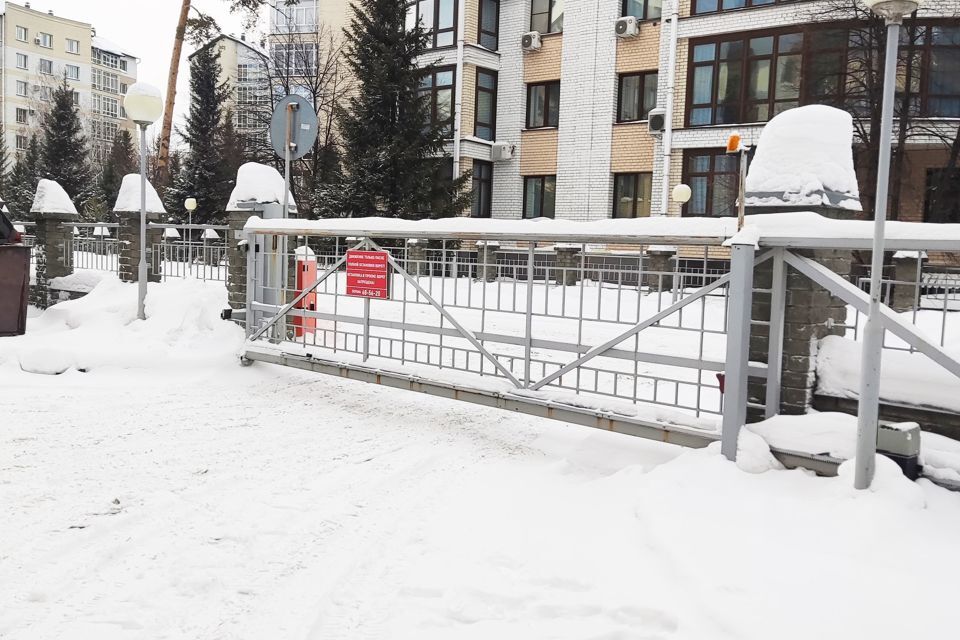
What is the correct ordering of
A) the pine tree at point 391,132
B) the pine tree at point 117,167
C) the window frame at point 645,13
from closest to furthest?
the pine tree at point 391,132, the window frame at point 645,13, the pine tree at point 117,167

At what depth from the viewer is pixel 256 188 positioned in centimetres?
908

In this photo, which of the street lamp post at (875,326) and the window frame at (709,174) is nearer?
the street lamp post at (875,326)

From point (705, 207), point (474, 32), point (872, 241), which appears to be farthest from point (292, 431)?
point (474, 32)

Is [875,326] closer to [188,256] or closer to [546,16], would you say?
[188,256]

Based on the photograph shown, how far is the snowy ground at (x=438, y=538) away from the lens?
3.08 metres

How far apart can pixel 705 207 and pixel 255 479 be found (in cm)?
2034

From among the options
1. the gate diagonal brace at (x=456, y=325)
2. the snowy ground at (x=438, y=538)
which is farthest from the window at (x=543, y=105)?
the snowy ground at (x=438, y=538)

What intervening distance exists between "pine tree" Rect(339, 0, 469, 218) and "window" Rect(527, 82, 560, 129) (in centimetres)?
484

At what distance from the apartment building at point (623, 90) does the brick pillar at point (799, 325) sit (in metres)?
16.9

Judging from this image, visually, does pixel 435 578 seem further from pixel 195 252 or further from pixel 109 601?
pixel 195 252

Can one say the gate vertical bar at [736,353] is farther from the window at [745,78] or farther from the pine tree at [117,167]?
the pine tree at [117,167]

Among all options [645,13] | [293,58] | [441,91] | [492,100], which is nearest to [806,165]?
[645,13]

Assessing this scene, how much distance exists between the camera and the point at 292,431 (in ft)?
20.2

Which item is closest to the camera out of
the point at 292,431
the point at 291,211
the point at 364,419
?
the point at 292,431
